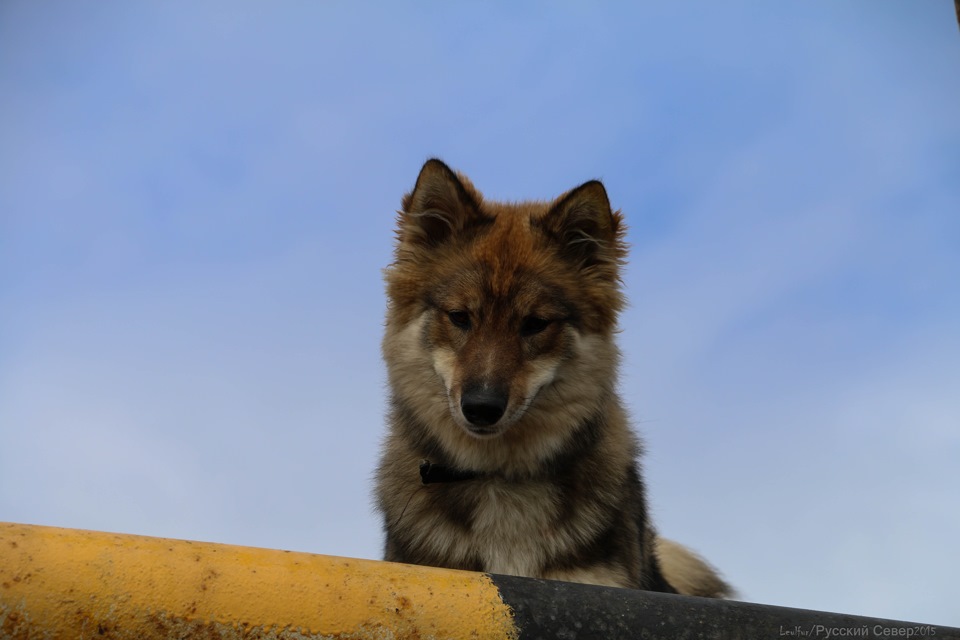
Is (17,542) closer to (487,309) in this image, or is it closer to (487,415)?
(487,415)

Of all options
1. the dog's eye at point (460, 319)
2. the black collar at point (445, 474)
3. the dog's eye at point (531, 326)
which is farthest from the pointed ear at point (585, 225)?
the black collar at point (445, 474)

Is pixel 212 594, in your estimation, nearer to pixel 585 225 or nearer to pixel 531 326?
pixel 531 326

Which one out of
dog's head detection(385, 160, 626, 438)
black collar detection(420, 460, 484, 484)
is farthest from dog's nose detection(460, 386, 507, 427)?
black collar detection(420, 460, 484, 484)

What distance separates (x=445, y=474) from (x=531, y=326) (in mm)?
983

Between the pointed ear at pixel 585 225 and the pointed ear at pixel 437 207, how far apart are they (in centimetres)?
47

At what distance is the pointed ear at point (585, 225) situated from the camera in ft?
17.9

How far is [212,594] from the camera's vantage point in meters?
2.63

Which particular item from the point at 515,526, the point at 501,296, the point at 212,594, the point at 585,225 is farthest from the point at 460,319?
the point at 212,594

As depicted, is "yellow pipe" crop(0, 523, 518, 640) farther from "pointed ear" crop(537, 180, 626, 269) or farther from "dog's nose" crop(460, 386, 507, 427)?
"pointed ear" crop(537, 180, 626, 269)

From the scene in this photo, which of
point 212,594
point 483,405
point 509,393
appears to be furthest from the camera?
point 509,393

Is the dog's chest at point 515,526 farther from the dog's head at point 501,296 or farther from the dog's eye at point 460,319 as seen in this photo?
the dog's eye at point 460,319

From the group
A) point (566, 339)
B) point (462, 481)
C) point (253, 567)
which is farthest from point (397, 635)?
point (566, 339)

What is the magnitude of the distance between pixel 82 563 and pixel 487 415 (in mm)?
2464

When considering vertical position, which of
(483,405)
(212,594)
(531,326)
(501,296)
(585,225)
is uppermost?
(585,225)
